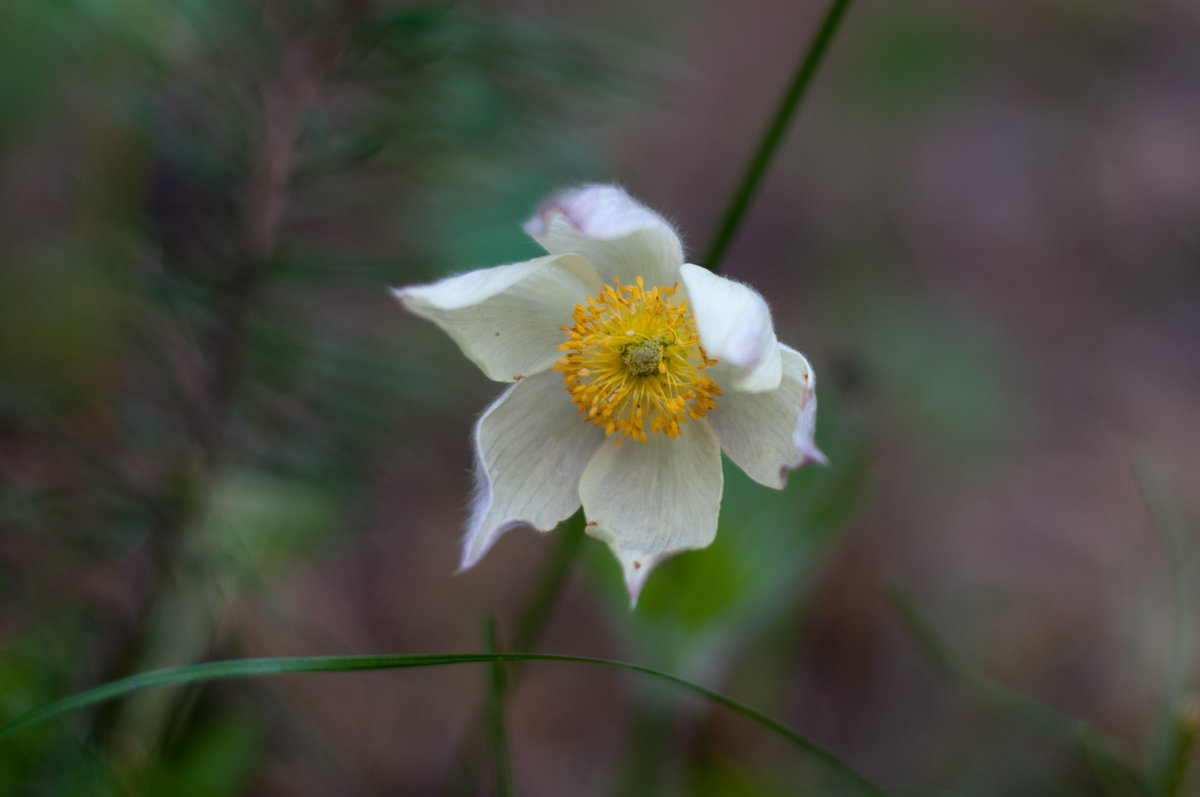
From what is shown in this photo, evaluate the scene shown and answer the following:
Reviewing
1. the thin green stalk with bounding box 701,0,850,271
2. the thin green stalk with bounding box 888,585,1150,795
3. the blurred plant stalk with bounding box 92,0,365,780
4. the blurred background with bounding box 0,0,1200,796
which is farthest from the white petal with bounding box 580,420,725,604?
the thin green stalk with bounding box 888,585,1150,795

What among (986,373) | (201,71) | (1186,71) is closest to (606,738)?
(986,373)

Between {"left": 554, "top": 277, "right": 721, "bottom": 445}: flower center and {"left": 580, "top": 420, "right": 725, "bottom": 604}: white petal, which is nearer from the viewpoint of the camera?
{"left": 580, "top": 420, "right": 725, "bottom": 604}: white petal

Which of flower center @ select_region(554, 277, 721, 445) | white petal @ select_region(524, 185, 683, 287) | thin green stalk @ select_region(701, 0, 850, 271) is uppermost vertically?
thin green stalk @ select_region(701, 0, 850, 271)

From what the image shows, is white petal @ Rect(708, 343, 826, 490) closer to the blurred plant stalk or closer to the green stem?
the green stem

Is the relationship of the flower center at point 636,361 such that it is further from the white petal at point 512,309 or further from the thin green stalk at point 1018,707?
the thin green stalk at point 1018,707

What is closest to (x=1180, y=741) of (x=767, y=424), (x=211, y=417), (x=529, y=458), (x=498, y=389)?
(x=767, y=424)

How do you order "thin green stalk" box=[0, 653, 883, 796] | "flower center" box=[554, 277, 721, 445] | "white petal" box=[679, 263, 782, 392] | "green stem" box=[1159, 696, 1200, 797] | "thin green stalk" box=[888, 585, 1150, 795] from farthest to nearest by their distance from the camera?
"thin green stalk" box=[888, 585, 1150, 795], "flower center" box=[554, 277, 721, 445], "green stem" box=[1159, 696, 1200, 797], "white petal" box=[679, 263, 782, 392], "thin green stalk" box=[0, 653, 883, 796]

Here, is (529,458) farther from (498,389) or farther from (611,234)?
(498,389)
